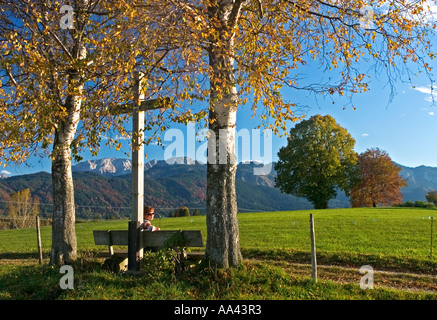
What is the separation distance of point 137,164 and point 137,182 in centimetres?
49

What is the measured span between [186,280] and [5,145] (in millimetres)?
9530

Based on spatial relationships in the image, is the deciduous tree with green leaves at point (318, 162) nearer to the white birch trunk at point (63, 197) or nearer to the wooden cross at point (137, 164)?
the white birch trunk at point (63, 197)

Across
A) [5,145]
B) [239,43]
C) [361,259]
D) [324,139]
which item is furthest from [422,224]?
[324,139]

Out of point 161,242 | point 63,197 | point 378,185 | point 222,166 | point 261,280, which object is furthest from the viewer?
point 378,185

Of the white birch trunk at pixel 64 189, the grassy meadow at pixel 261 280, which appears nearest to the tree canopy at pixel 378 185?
the grassy meadow at pixel 261 280

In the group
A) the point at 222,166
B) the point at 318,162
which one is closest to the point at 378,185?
the point at 318,162

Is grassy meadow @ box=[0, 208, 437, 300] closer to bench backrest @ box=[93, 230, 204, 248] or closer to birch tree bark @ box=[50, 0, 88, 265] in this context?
bench backrest @ box=[93, 230, 204, 248]

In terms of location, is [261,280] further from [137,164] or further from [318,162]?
[318,162]

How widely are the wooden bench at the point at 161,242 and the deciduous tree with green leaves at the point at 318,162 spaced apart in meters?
38.4

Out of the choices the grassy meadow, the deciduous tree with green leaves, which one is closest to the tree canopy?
the deciduous tree with green leaves

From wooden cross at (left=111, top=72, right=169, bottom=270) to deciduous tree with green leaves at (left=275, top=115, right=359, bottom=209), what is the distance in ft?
125

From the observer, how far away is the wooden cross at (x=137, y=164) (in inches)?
357

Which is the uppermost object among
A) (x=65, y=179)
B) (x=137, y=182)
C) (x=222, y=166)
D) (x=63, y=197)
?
(x=222, y=166)

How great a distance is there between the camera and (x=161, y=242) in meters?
9.13
